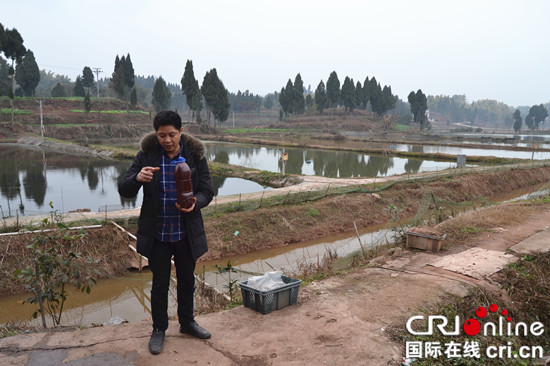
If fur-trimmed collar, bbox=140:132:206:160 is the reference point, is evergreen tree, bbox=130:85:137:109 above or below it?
above

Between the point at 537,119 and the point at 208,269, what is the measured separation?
11091 centimetres

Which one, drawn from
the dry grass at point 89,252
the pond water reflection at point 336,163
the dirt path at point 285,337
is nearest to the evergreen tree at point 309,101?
the pond water reflection at point 336,163

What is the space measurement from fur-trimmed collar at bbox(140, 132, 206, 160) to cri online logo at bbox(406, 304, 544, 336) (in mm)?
2576

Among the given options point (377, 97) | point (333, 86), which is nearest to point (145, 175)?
point (333, 86)

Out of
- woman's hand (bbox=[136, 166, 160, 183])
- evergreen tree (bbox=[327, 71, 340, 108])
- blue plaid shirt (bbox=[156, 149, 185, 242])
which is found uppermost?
evergreen tree (bbox=[327, 71, 340, 108])

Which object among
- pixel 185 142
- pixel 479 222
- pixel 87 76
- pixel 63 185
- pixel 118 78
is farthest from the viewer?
pixel 87 76

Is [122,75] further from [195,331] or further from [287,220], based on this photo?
[195,331]

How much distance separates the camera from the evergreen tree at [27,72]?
52938 mm

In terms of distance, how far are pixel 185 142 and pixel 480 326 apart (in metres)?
3.32

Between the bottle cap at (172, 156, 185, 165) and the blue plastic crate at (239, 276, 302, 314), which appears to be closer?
the bottle cap at (172, 156, 185, 165)

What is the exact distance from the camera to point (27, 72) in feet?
175

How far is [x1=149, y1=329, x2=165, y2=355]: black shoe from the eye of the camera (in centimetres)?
296

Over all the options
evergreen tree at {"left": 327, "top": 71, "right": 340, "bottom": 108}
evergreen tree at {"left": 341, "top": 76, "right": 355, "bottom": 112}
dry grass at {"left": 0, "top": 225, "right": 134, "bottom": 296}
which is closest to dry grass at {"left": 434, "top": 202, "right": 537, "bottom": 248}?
dry grass at {"left": 0, "top": 225, "right": 134, "bottom": 296}

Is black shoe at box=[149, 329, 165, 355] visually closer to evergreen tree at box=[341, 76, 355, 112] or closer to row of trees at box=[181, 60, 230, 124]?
row of trees at box=[181, 60, 230, 124]
